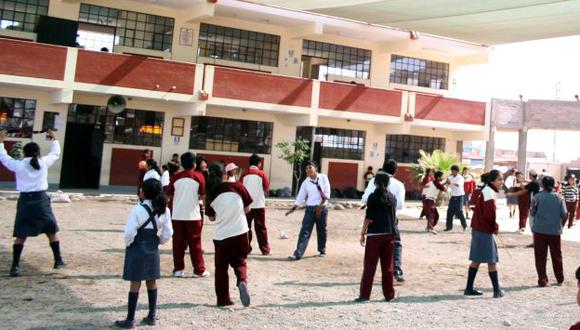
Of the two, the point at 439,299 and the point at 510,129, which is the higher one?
the point at 510,129

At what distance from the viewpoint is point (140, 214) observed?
5.38 metres

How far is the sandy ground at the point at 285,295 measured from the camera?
5668 mm

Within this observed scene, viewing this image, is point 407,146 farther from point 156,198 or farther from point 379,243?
point 156,198

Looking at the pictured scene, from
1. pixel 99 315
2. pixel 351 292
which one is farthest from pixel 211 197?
pixel 351 292

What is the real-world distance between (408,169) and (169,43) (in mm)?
12380

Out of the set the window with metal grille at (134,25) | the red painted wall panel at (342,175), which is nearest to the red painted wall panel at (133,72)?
the window with metal grille at (134,25)

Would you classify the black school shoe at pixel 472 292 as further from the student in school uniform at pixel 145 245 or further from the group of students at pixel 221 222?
the student in school uniform at pixel 145 245

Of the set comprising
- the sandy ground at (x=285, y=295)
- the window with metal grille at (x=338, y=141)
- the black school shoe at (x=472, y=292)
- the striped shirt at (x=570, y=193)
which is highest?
the window with metal grille at (x=338, y=141)

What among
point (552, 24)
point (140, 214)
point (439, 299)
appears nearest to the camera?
point (140, 214)

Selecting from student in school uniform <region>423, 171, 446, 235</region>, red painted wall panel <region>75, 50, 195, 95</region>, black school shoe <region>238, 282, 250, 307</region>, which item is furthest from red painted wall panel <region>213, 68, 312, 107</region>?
black school shoe <region>238, 282, 250, 307</region>

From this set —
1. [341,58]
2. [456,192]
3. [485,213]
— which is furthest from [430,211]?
[341,58]

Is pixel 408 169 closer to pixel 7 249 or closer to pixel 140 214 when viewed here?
pixel 7 249

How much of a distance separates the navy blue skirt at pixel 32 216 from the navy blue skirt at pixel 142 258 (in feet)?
7.81

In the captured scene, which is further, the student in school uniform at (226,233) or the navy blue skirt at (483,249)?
the navy blue skirt at (483,249)
